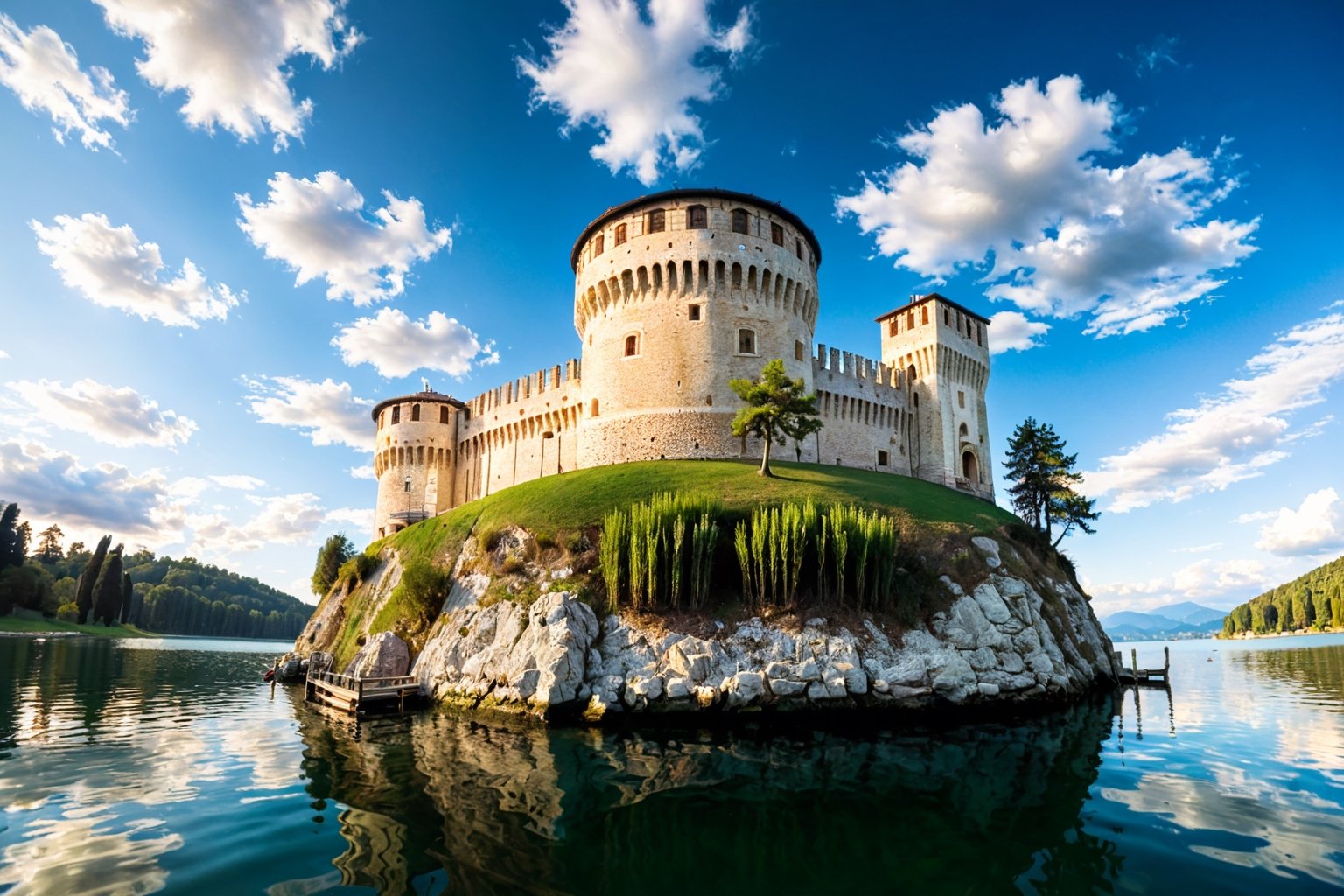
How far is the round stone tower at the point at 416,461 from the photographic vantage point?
53594 mm

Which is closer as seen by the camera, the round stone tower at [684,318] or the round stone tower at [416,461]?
the round stone tower at [684,318]

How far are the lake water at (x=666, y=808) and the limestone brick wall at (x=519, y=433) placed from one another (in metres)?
27.6

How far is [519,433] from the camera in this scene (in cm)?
4919

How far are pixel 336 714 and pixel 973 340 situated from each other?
4789cm

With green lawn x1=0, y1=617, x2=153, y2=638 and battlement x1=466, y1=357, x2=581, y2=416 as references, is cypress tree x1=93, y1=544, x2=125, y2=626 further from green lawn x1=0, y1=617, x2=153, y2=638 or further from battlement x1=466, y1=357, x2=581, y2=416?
battlement x1=466, y1=357, x2=581, y2=416

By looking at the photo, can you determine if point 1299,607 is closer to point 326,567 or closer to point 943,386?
point 943,386

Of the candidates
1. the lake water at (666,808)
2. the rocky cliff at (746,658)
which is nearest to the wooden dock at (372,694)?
the rocky cliff at (746,658)

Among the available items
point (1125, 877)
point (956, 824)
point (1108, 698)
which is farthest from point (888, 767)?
point (1108, 698)

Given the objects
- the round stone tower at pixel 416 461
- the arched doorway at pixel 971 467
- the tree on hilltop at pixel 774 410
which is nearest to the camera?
the tree on hilltop at pixel 774 410

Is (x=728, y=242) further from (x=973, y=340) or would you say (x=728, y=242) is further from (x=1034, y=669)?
(x=1034, y=669)

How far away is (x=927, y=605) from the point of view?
24.0 metres

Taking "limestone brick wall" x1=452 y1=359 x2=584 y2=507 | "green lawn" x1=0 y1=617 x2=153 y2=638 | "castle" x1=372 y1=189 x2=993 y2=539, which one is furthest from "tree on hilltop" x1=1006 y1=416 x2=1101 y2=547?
"green lawn" x1=0 y1=617 x2=153 y2=638

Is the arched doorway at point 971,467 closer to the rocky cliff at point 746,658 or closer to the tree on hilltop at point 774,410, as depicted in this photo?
the tree on hilltop at point 774,410

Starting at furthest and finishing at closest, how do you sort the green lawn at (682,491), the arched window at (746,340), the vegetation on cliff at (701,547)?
the arched window at (746,340)
the green lawn at (682,491)
the vegetation on cliff at (701,547)
